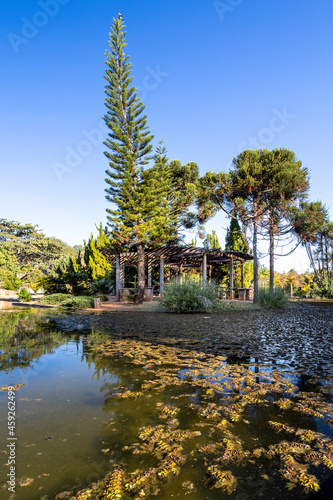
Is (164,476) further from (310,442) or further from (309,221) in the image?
(309,221)

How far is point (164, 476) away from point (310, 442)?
907 mm

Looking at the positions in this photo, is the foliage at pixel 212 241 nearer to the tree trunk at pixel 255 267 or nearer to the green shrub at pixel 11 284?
the tree trunk at pixel 255 267

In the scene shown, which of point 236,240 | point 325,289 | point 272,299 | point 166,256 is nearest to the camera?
point 272,299

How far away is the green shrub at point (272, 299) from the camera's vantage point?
1308 cm

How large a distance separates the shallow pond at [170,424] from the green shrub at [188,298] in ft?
19.8

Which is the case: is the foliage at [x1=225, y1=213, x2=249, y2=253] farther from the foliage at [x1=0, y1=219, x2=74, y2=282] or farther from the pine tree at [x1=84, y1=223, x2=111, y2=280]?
the foliage at [x1=0, y1=219, x2=74, y2=282]

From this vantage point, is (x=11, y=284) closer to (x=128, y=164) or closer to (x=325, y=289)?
(x=128, y=164)

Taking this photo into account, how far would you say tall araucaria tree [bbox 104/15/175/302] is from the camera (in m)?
13.6

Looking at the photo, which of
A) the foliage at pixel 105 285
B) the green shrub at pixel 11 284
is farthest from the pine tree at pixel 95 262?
the green shrub at pixel 11 284

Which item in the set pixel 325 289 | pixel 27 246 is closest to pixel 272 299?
pixel 325 289

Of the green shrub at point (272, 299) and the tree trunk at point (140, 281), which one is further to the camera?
the tree trunk at point (140, 281)

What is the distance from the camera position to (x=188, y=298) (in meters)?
9.91

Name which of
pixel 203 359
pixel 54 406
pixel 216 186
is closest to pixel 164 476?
pixel 54 406

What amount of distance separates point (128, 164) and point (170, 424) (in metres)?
13.0
